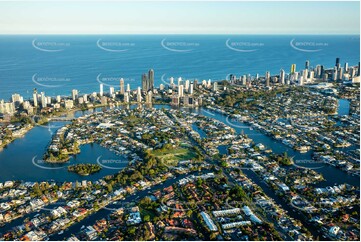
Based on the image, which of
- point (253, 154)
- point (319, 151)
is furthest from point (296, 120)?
point (253, 154)

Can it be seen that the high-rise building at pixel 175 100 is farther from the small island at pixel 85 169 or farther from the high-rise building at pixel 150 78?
the small island at pixel 85 169

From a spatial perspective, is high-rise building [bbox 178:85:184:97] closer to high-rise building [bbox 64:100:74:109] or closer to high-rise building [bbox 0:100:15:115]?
high-rise building [bbox 64:100:74:109]

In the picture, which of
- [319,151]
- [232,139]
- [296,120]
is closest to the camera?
[319,151]

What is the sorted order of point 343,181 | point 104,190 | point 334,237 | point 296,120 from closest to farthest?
point 334,237 < point 104,190 < point 343,181 < point 296,120

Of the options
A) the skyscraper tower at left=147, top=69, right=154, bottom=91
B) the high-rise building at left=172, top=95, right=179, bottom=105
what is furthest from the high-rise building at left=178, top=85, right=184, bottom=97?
the skyscraper tower at left=147, top=69, right=154, bottom=91

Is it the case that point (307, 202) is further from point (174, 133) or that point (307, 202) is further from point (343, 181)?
point (174, 133)

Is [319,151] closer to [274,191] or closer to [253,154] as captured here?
[253,154]

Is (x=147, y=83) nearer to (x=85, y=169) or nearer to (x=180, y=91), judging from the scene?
(x=180, y=91)

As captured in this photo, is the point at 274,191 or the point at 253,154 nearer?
the point at 274,191
